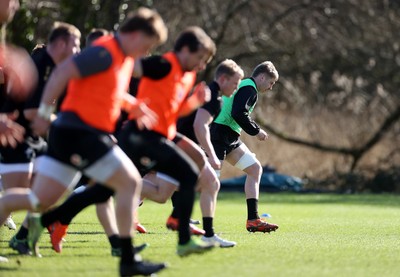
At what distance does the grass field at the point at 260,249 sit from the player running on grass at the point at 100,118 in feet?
2.10

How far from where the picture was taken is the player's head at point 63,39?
8.55 m

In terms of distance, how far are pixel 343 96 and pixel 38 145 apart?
20.4 metres

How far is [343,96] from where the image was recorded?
93.2 ft

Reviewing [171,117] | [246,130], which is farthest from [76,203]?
[246,130]

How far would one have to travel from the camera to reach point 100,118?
7.34 metres

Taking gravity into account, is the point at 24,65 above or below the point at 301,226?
above

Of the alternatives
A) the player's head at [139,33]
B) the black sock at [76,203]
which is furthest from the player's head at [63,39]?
the player's head at [139,33]

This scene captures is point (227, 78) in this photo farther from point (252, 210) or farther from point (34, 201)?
point (34, 201)

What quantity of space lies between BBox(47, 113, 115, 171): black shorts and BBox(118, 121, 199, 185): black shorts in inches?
26.1

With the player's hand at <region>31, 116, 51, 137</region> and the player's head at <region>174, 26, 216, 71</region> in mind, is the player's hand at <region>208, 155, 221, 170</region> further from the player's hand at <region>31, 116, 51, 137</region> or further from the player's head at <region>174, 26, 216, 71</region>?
the player's hand at <region>31, 116, 51, 137</region>

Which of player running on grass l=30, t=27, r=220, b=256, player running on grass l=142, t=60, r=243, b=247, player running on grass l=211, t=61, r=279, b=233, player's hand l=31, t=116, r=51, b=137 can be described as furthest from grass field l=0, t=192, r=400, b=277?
player's hand l=31, t=116, r=51, b=137

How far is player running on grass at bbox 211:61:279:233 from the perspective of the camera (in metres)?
11.5

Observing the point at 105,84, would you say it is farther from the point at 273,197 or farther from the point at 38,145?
the point at 273,197

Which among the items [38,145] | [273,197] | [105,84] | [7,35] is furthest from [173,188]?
[7,35]
